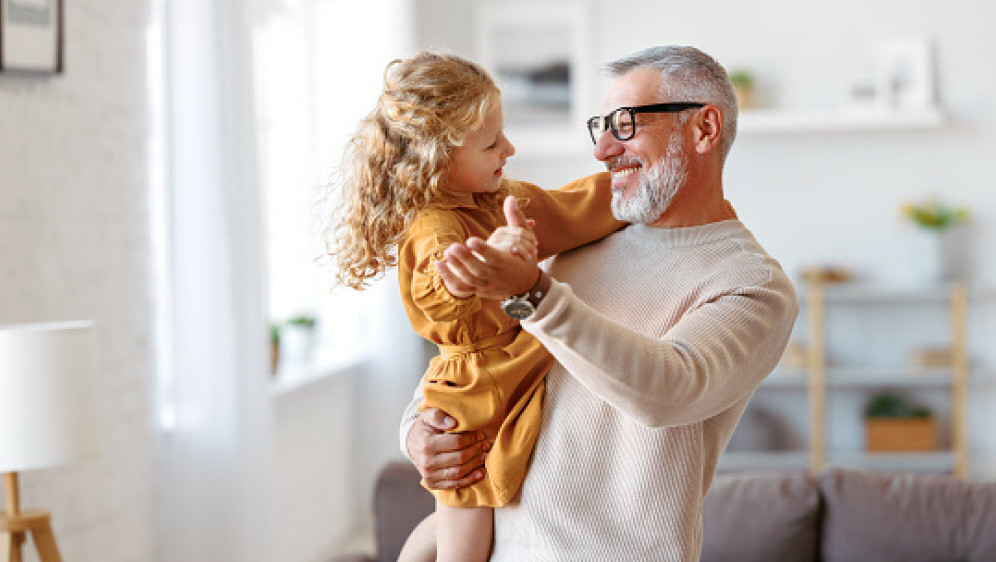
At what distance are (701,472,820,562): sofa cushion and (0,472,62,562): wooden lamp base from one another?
5.16 feet

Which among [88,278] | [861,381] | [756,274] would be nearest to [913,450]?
[861,381]

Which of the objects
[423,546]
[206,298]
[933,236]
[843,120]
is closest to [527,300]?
[423,546]

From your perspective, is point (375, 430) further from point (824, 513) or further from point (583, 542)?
point (583, 542)

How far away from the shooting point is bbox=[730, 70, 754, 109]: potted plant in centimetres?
659

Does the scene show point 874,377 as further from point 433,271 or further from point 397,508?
point 433,271

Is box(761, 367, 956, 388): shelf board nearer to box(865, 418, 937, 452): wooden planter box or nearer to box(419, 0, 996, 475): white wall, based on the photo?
box(865, 418, 937, 452): wooden planter box

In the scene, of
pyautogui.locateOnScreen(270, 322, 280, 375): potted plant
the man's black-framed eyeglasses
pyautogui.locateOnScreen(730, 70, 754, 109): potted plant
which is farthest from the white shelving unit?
the man's black-framed eyeglasses

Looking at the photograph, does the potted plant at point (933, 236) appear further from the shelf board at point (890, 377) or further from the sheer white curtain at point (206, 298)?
the sheer white curtain at point (206, 298)

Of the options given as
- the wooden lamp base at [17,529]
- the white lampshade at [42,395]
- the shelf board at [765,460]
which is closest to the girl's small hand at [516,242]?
the white lampshade at [42,395]

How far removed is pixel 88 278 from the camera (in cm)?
330

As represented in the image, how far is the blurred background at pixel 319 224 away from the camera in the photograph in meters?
3.37

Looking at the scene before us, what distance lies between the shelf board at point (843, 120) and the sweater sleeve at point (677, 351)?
16.6ft

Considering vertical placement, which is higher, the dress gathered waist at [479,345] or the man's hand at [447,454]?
the dress gathered waist at [479,345]

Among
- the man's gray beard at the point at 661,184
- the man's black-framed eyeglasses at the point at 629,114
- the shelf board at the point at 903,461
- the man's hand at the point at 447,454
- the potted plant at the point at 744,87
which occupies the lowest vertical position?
the shelf board at the point at 903,461
